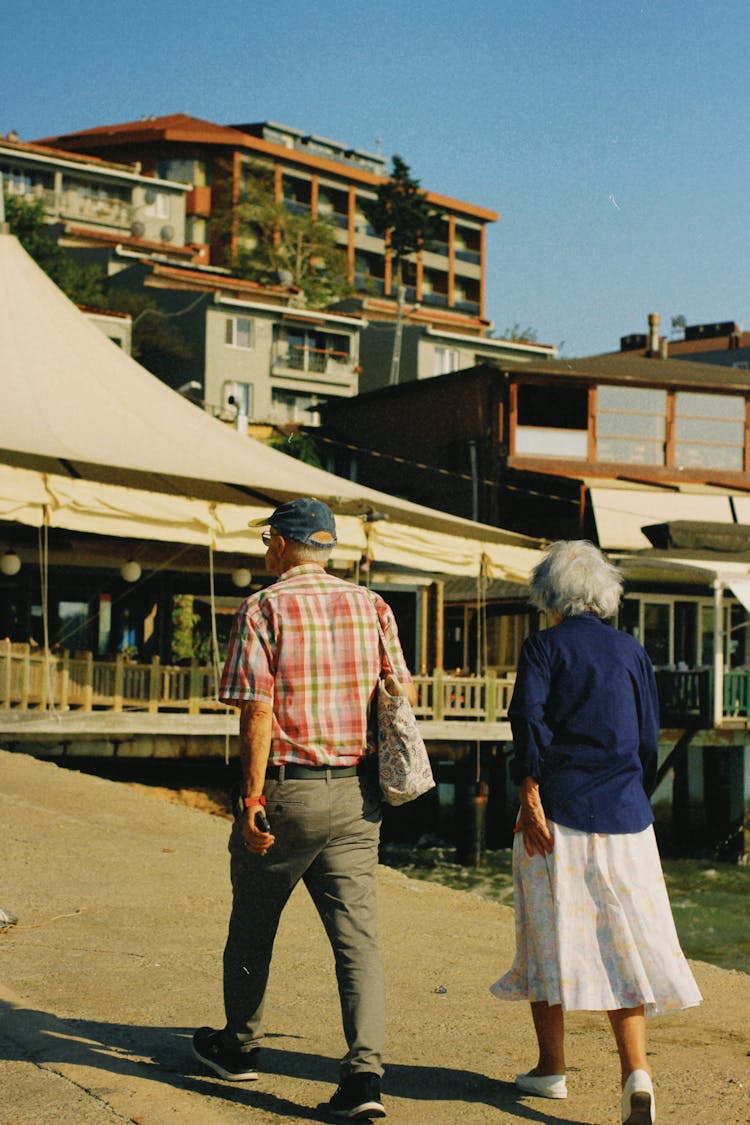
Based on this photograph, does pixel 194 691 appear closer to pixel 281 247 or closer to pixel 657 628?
pixel 657 628

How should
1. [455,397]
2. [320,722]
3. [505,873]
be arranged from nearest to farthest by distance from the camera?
[320,722], [505,873], [455,397]

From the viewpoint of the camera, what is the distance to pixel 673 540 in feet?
89.6

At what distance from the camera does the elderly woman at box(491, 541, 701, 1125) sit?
407 centimetres

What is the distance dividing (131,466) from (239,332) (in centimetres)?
3608

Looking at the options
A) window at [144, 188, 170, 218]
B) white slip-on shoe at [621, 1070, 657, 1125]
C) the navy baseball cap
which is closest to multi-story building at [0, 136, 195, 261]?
window at [144, 188, 170, 218]

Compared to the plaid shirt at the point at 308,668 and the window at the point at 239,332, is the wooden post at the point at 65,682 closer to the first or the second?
the plaid shirt at the point at 308,668

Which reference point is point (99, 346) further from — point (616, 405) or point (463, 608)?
point (616, 405)

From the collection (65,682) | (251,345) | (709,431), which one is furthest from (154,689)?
(251,345)

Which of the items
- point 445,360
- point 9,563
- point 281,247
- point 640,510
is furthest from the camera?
point 281,247

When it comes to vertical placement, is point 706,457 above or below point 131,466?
above

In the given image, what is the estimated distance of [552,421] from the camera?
36.9 m

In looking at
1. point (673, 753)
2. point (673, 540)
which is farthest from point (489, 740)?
point (673, 540)

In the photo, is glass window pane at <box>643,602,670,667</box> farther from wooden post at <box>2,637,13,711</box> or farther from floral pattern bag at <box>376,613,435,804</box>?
floral pattern bag at <box>376,613,435,804</box>

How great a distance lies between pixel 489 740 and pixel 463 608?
1351 centimetres
